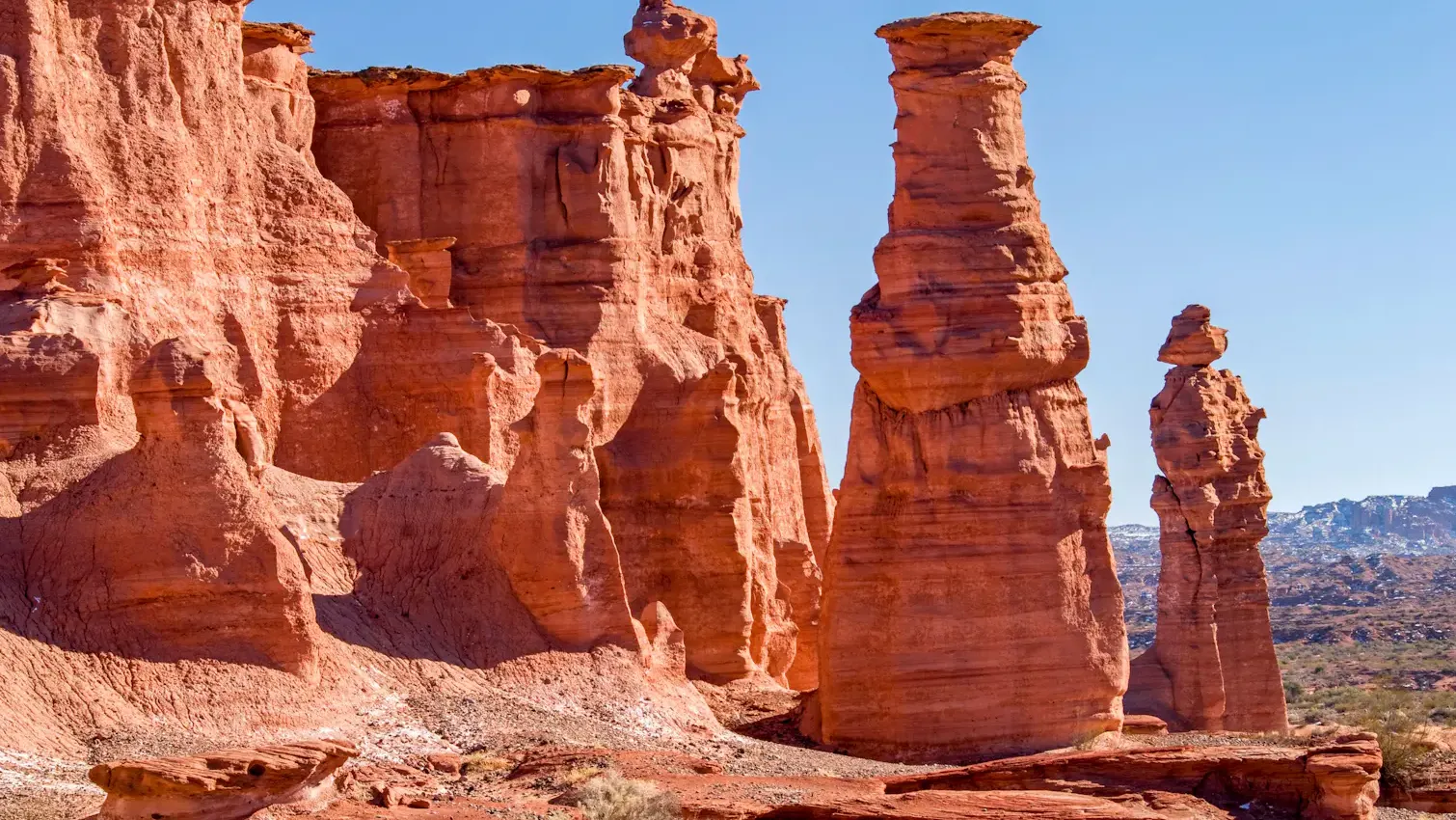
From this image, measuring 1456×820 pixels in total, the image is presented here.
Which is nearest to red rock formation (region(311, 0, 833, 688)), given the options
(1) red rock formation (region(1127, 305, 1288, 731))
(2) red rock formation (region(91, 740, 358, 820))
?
(1) red rock formation (region(1127, 305, 1288, 731))

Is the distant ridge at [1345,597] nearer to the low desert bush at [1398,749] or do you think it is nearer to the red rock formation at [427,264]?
the low desert bush at [1398,749]

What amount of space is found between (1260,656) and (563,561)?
69.9 ft

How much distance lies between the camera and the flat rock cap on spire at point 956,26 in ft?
133

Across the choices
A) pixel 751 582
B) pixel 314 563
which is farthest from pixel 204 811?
pixel 751 582

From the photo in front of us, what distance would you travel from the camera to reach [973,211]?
41.1m

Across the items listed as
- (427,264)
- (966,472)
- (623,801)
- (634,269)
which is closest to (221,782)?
(623,801)

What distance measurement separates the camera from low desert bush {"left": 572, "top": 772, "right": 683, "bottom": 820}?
2928cm

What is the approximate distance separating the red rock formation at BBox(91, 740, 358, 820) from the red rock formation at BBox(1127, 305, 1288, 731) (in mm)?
28811

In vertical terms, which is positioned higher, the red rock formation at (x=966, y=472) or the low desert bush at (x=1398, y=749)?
the red rock formation at (x=966, y=472)

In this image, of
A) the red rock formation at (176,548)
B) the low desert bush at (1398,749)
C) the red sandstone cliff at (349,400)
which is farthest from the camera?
the low desert bush at (1398,749)

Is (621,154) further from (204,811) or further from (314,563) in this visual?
(204,811)

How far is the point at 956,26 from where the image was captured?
133ft

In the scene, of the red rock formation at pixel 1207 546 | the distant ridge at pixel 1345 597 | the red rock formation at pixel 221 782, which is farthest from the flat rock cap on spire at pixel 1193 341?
the distant ridge at pixel 1345 597

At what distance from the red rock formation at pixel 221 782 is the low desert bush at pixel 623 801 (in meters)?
3.21
